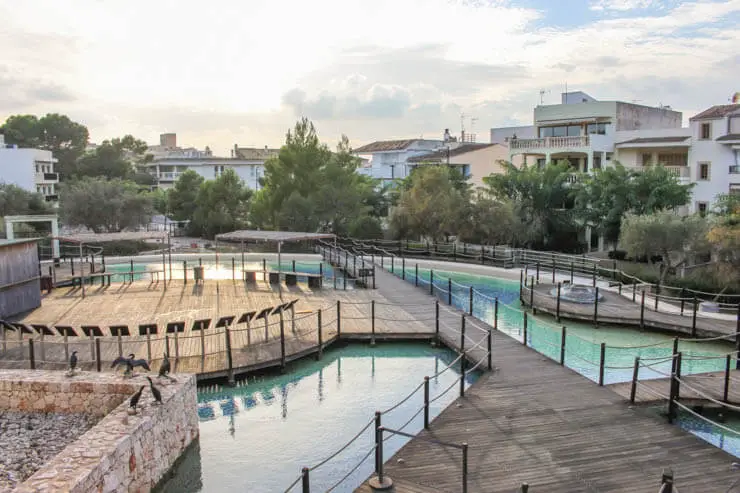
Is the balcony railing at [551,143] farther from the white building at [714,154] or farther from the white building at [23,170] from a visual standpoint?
the white building at [23,170]

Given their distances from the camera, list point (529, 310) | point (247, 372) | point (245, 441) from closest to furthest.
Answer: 1. point (245, 441)
2. point (247, 372)
3. point (529, 310)

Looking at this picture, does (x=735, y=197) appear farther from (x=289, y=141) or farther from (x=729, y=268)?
(x=289, y=141)

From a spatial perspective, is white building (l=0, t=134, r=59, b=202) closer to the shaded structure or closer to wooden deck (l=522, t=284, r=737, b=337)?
the shaded structure

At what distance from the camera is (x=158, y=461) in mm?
10391

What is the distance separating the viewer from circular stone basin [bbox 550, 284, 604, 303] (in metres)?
21.1

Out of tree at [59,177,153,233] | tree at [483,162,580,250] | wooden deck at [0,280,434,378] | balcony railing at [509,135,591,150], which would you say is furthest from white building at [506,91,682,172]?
tree at [59,177,153,233]

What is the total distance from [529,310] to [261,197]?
22.4 m

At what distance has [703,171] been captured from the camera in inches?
1321

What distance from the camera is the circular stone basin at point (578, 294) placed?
21141 mm

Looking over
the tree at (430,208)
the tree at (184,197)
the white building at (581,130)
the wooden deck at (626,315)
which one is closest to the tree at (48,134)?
the tree at (184,197)

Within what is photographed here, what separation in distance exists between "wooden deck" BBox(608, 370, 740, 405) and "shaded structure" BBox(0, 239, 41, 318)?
54.5 feet

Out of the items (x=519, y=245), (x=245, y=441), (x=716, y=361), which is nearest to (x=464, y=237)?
(x=519, y=245)

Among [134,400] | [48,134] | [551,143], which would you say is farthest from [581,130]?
[48,134]

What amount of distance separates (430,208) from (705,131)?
1480 centimetres
